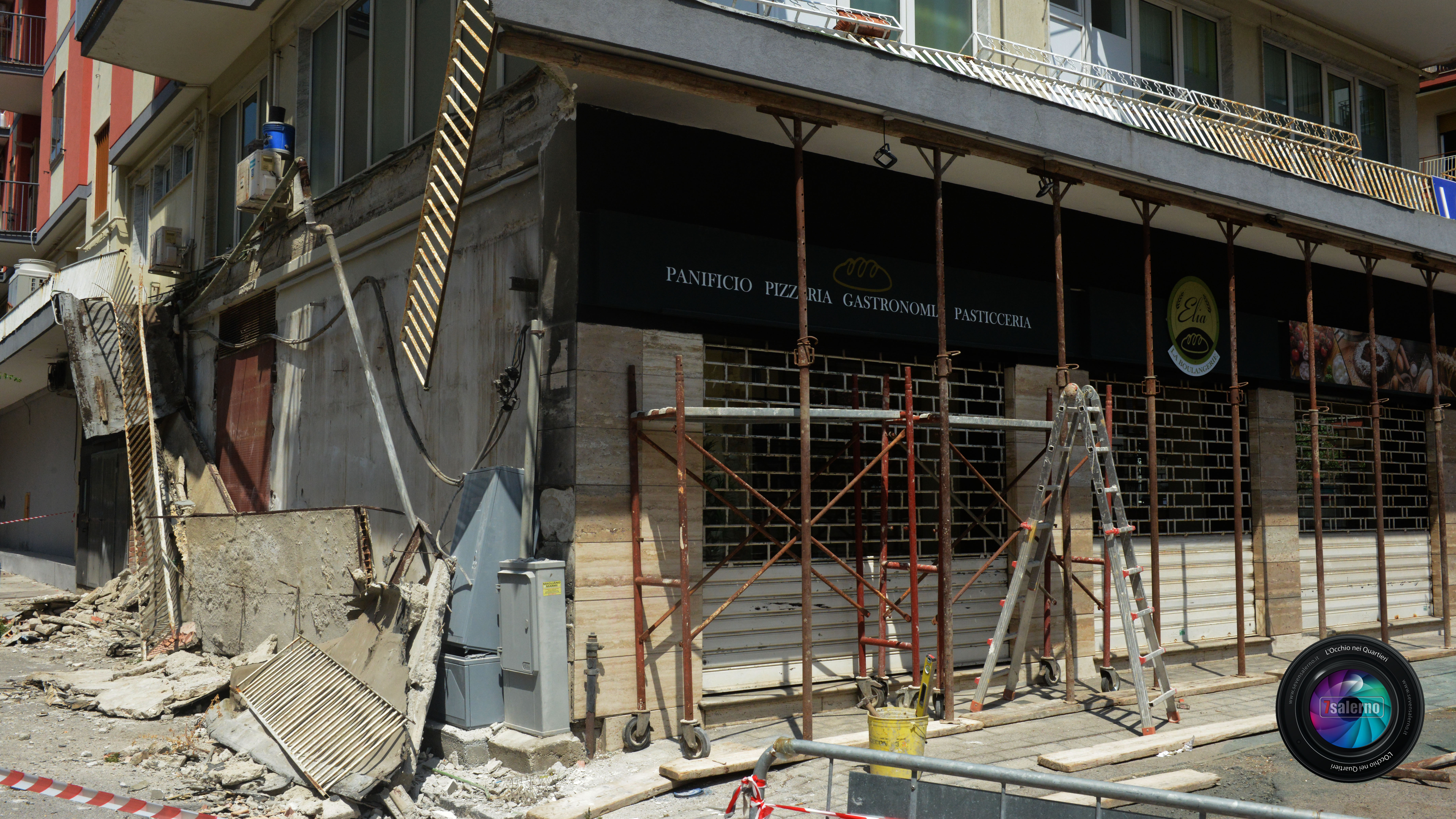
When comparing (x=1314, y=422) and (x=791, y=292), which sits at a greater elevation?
(x=791, y=292)

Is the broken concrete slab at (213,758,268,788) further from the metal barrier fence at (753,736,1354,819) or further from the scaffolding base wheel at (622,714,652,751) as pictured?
the metal barrier fence at (753,736,1354,819)

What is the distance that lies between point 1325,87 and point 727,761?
15285mm

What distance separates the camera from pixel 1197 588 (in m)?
13.8

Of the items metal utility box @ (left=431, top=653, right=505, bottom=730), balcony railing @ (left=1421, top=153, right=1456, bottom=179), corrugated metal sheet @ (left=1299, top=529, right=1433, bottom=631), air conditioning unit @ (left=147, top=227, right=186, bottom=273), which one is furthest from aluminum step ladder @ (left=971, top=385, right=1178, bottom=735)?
air conditioning unit @ (left=147, top=227, right=186, bottom=273)

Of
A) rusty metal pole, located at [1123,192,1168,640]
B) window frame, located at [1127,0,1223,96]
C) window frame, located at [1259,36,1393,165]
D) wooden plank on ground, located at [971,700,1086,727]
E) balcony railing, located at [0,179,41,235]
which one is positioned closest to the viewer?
wooden plank on ground, located at [971,700,1086,727]

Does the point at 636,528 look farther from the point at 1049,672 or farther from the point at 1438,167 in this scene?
the point at 1438,167

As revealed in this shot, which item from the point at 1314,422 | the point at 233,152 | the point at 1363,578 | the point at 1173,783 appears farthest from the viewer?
the point at 233,152

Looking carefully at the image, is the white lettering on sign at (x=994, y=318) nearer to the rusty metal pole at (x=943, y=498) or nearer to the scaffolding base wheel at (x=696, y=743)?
the rusty metal pole at (x=943, y=498)

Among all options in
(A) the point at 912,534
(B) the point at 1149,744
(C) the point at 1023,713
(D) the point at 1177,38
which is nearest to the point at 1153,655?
(B) the point at 1149,744

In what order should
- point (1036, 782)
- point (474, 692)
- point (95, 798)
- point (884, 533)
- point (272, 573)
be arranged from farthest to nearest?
point (272, 573) < point (884, 533) < point (474, 692) < point (95, 798) < point (1036, 782)

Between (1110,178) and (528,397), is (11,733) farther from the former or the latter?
(1110,178)

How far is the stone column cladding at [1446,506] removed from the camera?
56.5 feet

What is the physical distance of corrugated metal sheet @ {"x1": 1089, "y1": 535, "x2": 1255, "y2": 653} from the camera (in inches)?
532

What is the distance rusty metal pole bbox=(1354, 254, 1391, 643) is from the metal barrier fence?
36.5 ft
